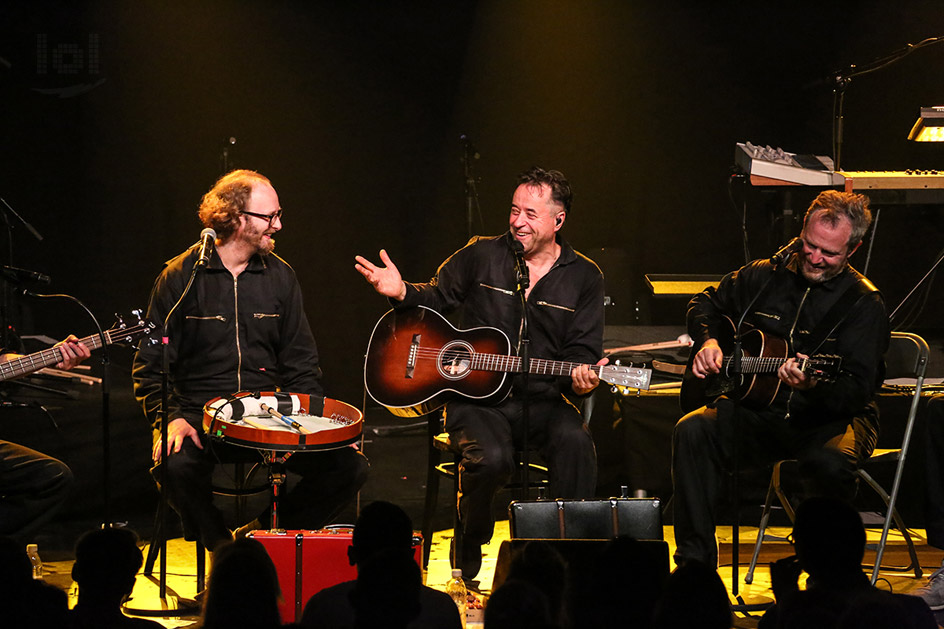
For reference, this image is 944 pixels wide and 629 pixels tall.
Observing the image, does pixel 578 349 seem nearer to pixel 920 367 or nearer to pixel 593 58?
pixel 920 367

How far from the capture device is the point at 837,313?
16.3ft

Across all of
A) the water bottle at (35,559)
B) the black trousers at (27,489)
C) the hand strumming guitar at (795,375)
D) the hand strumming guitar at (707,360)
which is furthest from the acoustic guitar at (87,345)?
the hand strumming guitar at (795,375)

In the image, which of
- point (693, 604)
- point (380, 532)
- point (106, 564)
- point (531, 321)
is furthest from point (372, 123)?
point (693, 604)

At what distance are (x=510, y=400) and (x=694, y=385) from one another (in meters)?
0.92

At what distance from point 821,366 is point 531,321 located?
4.62 ft

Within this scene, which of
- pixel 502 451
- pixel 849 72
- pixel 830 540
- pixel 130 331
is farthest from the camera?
pixel 849 72

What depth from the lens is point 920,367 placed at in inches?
196

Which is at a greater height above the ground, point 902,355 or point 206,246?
point 206,246

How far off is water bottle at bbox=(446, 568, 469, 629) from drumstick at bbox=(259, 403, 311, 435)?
3.04ft

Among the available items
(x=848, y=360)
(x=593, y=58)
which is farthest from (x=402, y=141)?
(x=848, y=360)

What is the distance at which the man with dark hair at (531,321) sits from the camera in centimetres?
484

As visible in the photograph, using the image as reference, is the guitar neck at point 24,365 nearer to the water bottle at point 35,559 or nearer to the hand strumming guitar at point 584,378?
the water bottle at point 35,559

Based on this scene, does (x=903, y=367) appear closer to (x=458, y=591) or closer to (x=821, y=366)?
(x=821, y=366)

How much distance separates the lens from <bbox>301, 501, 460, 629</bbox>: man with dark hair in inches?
97.5
